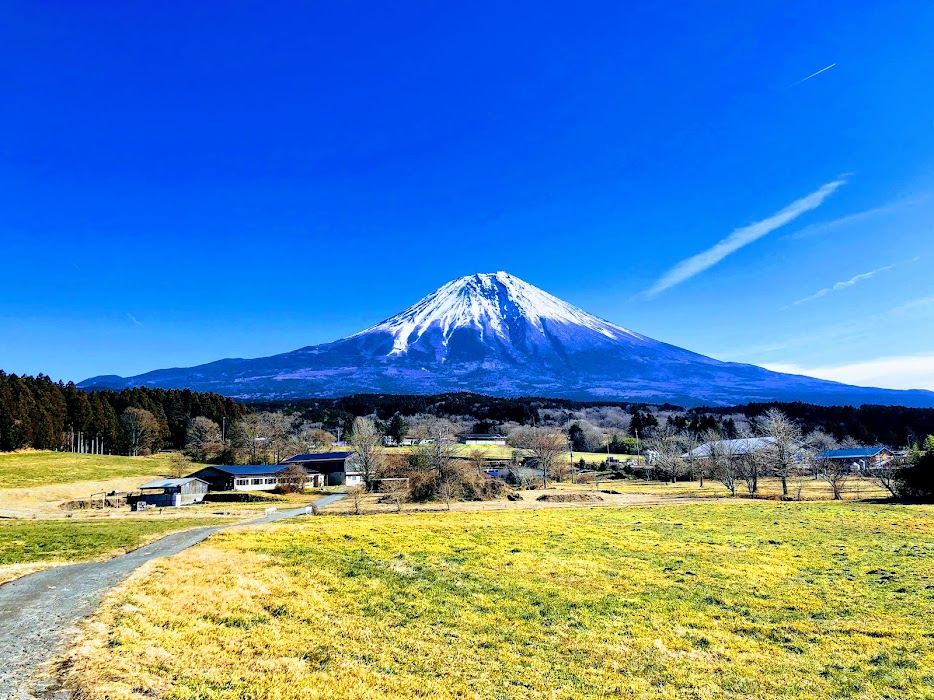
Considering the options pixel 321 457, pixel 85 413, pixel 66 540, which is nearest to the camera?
pixel 66 540

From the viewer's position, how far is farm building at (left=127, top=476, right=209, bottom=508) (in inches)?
2014

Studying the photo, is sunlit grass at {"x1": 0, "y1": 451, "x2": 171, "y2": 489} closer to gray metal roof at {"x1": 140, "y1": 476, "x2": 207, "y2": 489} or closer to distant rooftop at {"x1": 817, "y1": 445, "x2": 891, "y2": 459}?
gray metal roof at {"x1": 140, "y1": 476, "x2": 207, "y2": 489}

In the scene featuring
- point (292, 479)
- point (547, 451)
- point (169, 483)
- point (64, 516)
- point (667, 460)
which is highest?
point (64, 516)

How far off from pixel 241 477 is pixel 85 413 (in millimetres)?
39326

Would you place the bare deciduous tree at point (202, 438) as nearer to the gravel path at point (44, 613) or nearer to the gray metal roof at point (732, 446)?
the gravel path at point (44, 613)

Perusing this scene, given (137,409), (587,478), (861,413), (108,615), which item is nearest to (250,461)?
(137,409)

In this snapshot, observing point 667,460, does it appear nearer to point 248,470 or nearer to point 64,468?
point 248,470

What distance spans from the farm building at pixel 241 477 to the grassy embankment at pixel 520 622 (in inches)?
1795

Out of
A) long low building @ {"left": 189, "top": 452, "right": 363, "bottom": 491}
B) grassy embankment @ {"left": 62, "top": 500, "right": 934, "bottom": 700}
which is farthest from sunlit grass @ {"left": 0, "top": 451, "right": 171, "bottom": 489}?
grassy embankment @ {"left": 62, "top": 500, "right": 934, "bottom": 700}

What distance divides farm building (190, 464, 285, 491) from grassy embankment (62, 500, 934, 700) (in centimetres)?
4560

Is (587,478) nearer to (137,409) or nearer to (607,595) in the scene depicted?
(607,595)

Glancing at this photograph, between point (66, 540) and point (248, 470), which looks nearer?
point (66, 540)

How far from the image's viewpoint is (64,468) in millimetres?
64000

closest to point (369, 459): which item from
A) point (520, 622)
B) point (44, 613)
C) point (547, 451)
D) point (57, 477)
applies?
point (547, 451)
